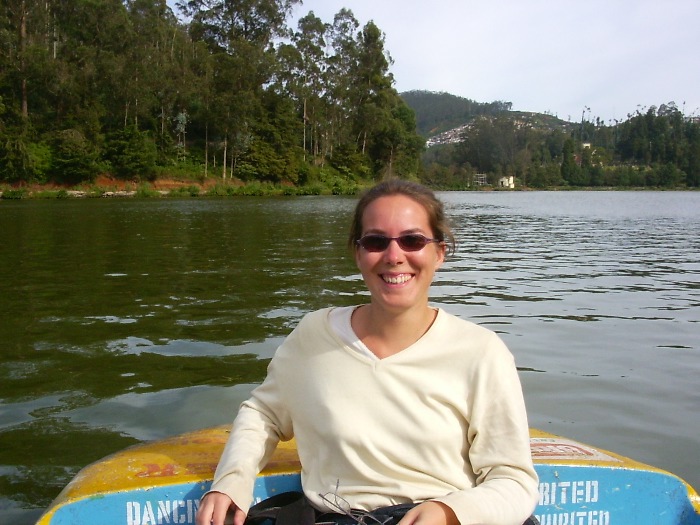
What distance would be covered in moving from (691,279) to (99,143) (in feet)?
133

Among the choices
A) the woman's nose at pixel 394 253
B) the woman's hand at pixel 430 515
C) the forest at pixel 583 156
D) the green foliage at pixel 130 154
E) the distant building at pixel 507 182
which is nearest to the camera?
the woman's hand at pixel 430 515

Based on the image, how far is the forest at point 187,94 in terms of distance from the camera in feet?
141

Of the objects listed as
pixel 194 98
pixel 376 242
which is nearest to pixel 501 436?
pixel 376 242

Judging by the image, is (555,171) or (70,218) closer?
(70,218)

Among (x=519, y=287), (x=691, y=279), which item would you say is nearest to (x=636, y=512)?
(x=519, y=287)

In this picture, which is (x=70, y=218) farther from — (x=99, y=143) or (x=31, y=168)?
(x=99, y=143)

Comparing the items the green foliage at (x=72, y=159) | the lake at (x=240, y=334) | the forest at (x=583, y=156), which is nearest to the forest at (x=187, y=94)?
the green foliage at (x=72, y=159)

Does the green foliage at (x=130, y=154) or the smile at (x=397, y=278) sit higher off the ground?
the green foliage at (x=130, y=154)

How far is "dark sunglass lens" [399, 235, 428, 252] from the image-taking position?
2.09 m

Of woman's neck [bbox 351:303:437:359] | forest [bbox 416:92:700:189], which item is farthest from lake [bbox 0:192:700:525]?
forest [bbox 416:92:700:189]

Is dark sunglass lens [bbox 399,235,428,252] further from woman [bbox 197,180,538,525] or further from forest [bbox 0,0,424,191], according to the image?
forest [bbox 0,0,424,191]

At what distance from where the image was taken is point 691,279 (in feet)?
34.6

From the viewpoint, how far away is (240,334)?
656 cm

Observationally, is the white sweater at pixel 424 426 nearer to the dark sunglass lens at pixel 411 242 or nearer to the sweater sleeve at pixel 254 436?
the sweater sleeve at pixel 254 436
